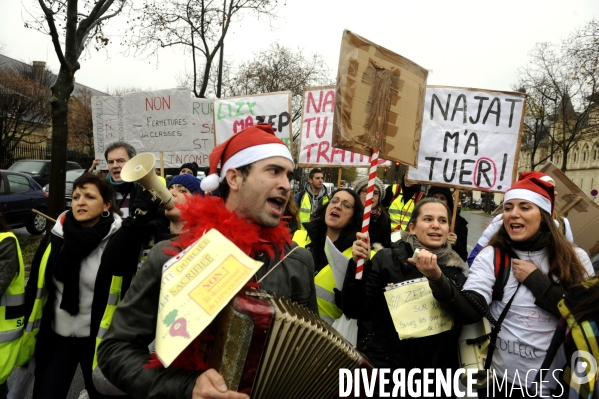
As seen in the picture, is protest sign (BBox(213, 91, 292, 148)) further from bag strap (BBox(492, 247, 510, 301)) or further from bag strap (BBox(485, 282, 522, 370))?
bag strap (BBox(485, 282, 522, 370))

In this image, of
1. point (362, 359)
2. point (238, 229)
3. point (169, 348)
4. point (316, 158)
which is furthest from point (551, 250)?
point (316, 158)

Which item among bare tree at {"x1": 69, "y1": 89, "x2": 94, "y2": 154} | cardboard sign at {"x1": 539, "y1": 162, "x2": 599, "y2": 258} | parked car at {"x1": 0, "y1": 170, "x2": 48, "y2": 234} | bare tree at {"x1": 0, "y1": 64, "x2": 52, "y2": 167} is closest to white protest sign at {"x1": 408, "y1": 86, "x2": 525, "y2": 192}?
cardboard sign at {"x1": 539, "y1": 162, "x2": 599, "y2": 258}

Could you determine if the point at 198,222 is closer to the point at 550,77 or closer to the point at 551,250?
the point at 551,250

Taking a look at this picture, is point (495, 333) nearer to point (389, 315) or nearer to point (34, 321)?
point (389, 315)

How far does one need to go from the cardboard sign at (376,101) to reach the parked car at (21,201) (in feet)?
35.2

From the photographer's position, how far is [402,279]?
9.95ft

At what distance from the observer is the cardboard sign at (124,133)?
787 cm

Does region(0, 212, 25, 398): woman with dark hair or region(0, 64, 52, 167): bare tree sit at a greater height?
region(0, 64, 52, 167): bare tree

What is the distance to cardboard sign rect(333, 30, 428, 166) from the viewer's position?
313 centimetres

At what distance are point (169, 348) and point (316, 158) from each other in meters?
5.68

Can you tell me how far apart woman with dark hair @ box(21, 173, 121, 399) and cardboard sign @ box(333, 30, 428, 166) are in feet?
5.96

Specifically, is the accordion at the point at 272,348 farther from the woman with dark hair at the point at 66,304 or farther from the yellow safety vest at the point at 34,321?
the yellow safety vest at the point at 34,321

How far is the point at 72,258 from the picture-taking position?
3020mm

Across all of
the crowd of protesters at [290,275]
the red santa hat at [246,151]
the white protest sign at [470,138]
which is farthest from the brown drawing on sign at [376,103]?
the white protest sign at [470,138]
